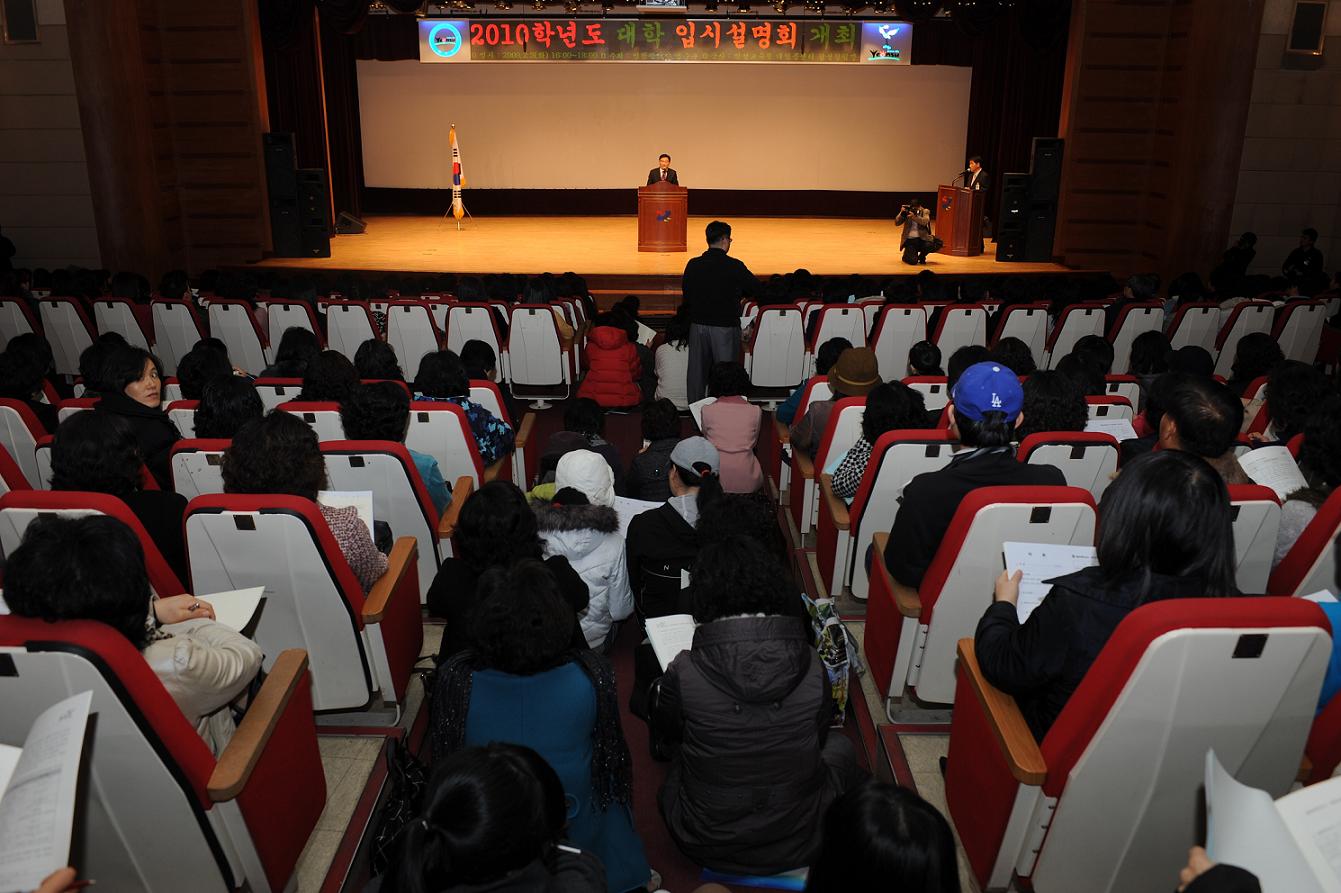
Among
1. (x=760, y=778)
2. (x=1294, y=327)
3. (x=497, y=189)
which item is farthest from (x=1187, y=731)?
(x=497, y=189)

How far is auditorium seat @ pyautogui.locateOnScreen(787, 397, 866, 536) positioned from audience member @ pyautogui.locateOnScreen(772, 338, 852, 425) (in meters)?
0.41

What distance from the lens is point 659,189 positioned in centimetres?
1122

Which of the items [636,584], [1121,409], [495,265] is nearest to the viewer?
[636,584]

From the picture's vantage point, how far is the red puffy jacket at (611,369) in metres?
6.16

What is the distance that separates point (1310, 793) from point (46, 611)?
202 centimetres

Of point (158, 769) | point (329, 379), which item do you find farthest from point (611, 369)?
point (158, 769)

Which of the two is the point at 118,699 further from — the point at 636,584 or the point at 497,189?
the point at 497,189

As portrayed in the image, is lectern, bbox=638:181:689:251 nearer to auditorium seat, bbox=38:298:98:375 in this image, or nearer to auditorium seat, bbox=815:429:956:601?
auditorium seat, bbox=38:298:98:375

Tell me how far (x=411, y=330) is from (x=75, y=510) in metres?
3.92

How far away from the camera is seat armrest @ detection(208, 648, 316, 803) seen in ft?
6.01

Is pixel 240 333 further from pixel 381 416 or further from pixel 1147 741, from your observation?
pixel 1147 741

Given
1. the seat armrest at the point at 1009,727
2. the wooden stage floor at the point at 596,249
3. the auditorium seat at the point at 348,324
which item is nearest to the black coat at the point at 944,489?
the seat armrest at the point at 1009,727

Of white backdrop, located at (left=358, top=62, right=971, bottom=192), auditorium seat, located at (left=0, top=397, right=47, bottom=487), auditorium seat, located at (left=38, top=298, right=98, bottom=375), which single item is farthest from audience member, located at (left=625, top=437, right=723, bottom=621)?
white backdrop, located at (left=358, top=62, right=971, bottom=192)

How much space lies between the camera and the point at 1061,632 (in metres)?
1.83
